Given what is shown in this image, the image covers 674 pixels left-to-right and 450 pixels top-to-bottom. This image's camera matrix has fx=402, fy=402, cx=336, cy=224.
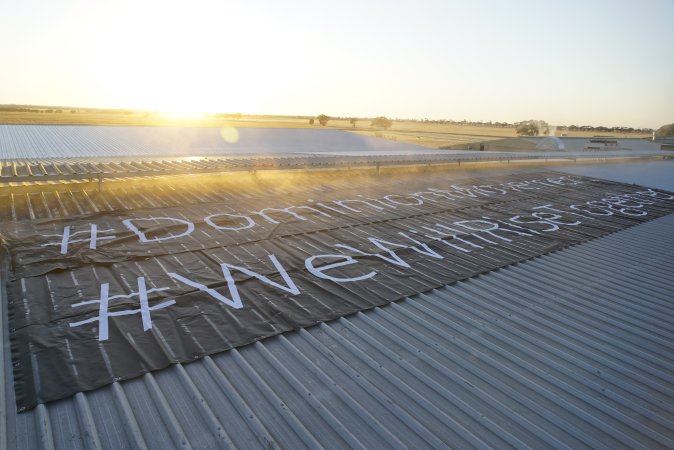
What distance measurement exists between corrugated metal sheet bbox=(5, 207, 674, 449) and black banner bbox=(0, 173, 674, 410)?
0.39 meters

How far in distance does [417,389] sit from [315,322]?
172 centimetres

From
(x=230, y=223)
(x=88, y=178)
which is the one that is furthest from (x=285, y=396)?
(x=88, y=178)

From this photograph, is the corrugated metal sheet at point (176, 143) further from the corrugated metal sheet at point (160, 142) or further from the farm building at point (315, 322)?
the farm building at point (315, 322)

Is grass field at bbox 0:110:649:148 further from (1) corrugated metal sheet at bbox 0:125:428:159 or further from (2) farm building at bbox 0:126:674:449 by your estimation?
(2) farm building at bbox 0:126:674:449

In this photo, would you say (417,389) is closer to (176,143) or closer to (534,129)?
(176,143)

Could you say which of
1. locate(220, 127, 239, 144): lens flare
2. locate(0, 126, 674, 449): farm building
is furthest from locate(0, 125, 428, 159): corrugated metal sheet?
locate(0, 126, 674, 449): farm building

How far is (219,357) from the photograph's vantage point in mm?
4711

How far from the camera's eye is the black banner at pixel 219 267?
4.71 metres

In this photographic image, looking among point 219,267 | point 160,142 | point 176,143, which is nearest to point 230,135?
point 176,143

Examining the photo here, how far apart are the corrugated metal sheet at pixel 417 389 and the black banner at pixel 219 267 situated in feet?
1.27

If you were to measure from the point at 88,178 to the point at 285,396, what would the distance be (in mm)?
9652

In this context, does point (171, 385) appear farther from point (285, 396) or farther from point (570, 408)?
point (570, 408)

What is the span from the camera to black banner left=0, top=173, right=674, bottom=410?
4.71 metres

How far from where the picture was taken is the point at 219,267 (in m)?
7.15
